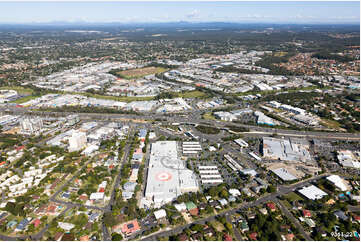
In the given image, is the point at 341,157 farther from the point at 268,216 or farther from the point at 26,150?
the point at 26,150

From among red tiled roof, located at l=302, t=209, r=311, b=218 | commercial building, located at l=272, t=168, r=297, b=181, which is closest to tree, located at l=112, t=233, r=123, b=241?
red tiled roof, located at l=302, t=209, r=311, b=218

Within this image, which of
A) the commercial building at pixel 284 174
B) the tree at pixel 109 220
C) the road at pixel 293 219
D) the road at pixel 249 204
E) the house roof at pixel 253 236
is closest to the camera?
the house roof at pixel 253 236

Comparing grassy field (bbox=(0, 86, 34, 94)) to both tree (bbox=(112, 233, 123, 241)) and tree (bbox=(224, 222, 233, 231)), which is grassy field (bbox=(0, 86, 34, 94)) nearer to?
tree (bbox=(112, 233, 123, 241))

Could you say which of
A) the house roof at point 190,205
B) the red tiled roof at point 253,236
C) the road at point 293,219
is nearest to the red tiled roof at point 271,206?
the road at point 293,219

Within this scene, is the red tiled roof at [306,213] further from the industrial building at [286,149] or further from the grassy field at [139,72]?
the grassy field at [139,72]

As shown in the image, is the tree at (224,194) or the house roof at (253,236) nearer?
the house roof at (253,236)

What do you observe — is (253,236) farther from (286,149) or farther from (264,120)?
(264,120)

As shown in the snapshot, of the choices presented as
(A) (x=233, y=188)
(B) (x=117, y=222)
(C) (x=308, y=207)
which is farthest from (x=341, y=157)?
(B) (x=117, y=222)
